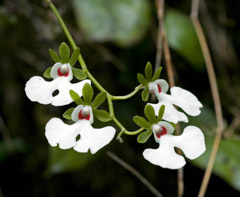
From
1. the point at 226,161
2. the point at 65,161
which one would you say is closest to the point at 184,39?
the point at 226,161

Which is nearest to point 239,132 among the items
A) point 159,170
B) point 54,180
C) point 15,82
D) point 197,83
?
point 197,83

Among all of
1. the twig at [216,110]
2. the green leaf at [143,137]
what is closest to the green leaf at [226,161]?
the twig at [216,110]

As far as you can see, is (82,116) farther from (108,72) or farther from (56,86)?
(108,72)

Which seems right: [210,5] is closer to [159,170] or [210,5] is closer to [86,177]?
[159,170]

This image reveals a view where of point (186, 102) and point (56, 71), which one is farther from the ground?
point (56, 71)

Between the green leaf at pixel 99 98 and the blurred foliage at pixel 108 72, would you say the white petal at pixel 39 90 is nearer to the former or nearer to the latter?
the green leaf at pixel 99 98


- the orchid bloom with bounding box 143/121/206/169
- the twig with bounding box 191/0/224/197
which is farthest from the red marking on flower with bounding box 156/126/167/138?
the twig with bounding box 191/0/224/197
